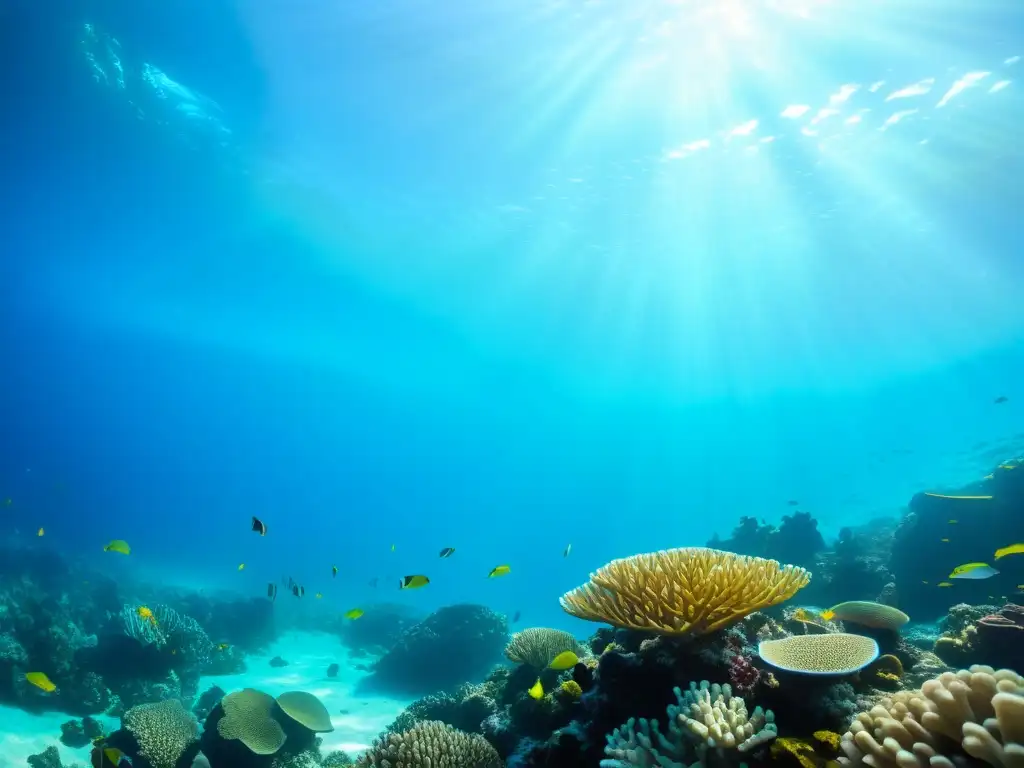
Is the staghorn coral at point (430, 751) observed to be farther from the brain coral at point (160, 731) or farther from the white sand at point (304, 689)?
the white sand at point (304, 689)

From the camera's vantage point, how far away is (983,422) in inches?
3760

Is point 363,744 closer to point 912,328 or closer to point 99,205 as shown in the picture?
point 99,205

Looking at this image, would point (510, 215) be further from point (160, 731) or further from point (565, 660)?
point (565, 660)

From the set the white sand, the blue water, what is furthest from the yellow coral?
the blue water

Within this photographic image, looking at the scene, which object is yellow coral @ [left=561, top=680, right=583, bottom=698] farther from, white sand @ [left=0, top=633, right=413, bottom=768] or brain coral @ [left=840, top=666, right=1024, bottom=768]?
white sand @ [left=0, top=633, right=413, bottom=768]

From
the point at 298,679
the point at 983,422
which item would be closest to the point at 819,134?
the point at 298,679

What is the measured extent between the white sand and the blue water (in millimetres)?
13940

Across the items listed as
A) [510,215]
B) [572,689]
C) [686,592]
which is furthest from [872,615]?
[510,215]

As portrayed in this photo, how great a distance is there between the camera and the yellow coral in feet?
17.3

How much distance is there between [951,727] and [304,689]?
19.4 meters

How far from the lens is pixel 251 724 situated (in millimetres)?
8031

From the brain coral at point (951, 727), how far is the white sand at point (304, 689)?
39.5 feet

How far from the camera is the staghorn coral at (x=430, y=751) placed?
4543mm

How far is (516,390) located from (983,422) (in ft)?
301
